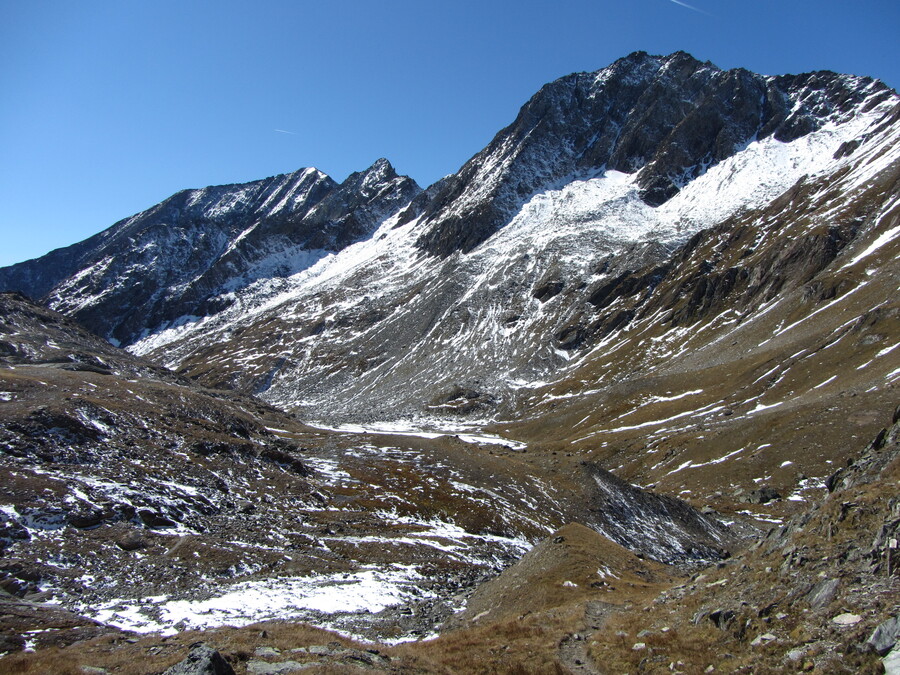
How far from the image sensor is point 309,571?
106ft

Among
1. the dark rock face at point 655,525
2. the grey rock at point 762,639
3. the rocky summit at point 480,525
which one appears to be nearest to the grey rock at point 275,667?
the rocky summit at point 480,525

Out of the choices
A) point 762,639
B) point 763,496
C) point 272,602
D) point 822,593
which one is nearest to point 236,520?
Answer: point 272,602

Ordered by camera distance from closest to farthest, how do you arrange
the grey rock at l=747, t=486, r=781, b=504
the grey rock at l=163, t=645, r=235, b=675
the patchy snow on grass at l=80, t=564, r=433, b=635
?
the grey rock at l=163, t=645, r=235, b=675, the patchy snow on grass at l=80, t=564, r=433, b=635, the grey rock at l=747, t=486, r=781, b=504

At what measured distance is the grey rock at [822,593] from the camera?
48.8 feet

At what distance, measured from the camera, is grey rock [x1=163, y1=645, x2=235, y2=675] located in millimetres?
13414

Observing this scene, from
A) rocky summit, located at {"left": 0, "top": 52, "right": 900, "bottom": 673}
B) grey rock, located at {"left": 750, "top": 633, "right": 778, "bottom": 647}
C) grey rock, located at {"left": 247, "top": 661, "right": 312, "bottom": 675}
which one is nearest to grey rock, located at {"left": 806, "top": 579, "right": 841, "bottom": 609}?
rocky summit, located at {"left": 0, "top": 52, "right": 900, "bottom": 673}

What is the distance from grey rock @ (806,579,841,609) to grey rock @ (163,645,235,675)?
1680cm

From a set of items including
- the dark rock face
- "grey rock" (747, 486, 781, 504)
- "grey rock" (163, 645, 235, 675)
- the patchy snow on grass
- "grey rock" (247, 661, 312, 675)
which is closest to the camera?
"grey rock" (163, 645, 235, 675)

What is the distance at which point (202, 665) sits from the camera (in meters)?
13.6

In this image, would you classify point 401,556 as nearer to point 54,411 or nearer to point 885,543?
point 885,543

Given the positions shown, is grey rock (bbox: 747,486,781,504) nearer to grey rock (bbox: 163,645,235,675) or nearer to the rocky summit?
the rocky summit

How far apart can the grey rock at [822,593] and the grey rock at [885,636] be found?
2.75 meters

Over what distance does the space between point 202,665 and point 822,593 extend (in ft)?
57.9

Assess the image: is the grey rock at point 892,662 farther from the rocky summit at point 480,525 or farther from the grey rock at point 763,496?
the grey rock at point 763,496
